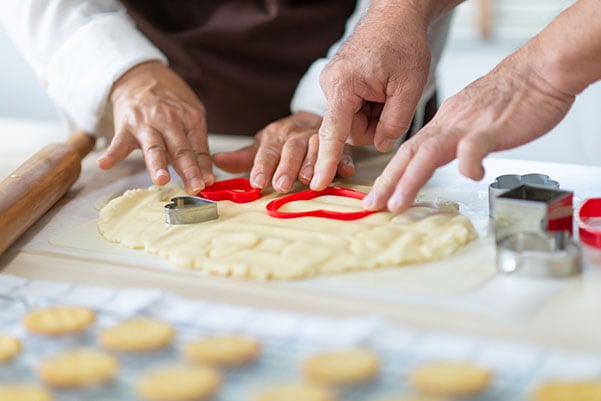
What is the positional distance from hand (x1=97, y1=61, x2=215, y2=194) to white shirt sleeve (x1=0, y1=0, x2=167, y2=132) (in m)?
0.03

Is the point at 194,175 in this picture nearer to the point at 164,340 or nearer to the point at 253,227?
the point at 253,227

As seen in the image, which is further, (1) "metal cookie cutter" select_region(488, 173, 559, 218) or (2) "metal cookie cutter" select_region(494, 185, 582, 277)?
(1) "metal cookie cutter" select_region(488, 173, 559, 218)

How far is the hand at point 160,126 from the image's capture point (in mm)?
1326

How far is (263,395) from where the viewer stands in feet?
2.32

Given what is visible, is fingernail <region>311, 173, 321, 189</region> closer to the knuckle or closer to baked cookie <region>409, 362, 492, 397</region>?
the knuckle

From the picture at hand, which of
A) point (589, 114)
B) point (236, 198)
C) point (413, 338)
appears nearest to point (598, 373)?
point (413, 338)

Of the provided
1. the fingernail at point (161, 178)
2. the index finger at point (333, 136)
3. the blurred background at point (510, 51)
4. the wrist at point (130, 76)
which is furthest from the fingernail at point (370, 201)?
the blurred background at point (510, 51)

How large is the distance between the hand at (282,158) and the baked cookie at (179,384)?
529 mm

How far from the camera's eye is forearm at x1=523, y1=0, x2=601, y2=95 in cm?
99

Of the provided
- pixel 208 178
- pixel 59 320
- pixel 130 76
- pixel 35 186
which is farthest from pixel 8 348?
pixel 130 76

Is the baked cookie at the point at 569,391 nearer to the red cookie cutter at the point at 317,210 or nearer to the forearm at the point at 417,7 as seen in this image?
the red cookie cutter at the point at 317,210

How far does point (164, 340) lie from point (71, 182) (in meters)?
0.61

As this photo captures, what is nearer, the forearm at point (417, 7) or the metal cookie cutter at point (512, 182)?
the metal cookie cutter at point (512, 182)

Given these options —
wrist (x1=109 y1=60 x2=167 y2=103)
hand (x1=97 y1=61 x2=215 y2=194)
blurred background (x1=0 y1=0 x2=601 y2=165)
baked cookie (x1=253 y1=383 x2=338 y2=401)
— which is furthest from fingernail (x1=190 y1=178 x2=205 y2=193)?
blurred background (x1=0 y1=0 x2=601 y2=165)
